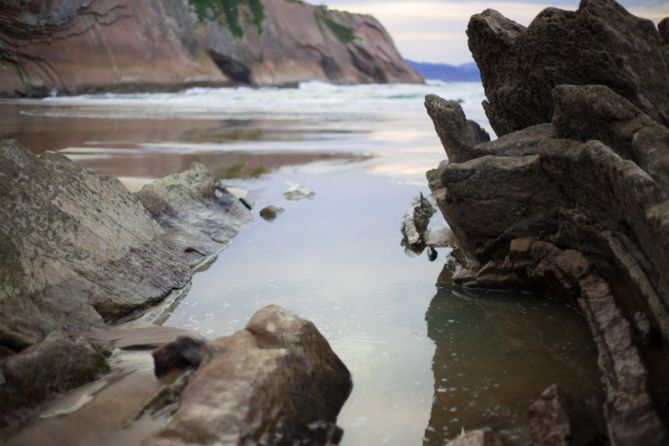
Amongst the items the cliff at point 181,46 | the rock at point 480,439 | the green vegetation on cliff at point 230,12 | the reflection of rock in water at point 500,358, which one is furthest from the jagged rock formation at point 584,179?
the green vegetation on cliff at point 230,12

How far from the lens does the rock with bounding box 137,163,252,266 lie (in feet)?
20.3

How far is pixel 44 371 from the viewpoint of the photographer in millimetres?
3189

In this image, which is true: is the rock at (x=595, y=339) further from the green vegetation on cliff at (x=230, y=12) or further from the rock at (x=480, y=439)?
the green vegetation on cliff at (x=230, y=12)

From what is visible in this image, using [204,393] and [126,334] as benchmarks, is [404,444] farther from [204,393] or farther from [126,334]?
[126,334]

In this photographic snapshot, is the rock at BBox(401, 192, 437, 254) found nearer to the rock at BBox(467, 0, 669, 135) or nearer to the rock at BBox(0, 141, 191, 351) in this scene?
the rock at BBox(467, 0, 669, 135)

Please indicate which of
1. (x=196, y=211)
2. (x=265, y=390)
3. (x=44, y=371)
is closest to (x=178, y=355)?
(x=44, y=371)

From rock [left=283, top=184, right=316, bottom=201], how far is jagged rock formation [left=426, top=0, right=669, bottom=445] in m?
2.39

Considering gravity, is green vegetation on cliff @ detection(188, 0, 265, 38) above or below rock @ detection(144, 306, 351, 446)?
above

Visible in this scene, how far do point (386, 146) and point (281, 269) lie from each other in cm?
747

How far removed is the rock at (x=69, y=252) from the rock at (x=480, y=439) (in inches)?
76.2

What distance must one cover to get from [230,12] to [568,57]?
3796 cm

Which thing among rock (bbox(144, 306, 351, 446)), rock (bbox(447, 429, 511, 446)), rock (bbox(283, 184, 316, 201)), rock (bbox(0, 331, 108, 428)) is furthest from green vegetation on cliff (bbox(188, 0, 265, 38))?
rock (bbox(447, 429, 511, 446))

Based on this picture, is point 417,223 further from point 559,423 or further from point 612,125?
point 559,423

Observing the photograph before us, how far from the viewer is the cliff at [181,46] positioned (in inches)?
1145
